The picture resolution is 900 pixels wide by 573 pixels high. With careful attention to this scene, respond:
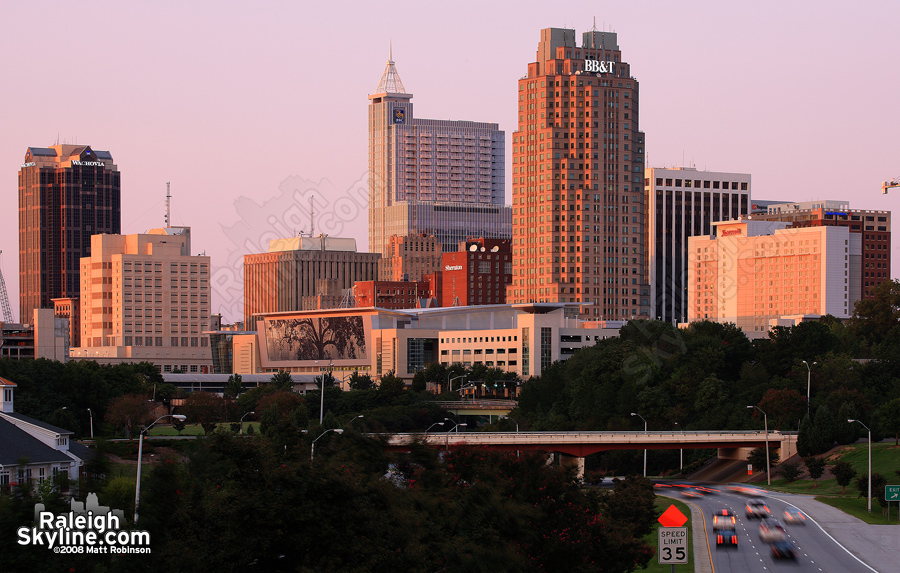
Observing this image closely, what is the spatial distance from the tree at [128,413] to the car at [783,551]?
93610 mm

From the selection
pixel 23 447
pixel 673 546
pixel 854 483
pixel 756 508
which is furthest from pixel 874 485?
pixel 23 447

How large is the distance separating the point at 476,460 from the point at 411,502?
1731 centimetres

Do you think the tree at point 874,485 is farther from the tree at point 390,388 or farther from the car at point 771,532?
the tree at point 390,388

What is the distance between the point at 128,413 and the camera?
146 meters

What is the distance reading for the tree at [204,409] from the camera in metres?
167

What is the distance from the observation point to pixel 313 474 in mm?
28828

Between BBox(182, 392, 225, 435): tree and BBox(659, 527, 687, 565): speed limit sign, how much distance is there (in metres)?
124

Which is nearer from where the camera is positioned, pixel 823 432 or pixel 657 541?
pixel 657 541

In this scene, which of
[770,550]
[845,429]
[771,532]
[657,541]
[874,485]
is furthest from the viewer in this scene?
[845,429]

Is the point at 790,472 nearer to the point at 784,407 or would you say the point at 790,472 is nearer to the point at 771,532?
the point at 784,407

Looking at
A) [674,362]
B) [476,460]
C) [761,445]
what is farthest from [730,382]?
[476,460]

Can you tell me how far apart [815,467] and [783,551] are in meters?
55.5

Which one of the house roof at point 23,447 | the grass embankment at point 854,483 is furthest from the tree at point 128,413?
the grass embankment at point 854,483

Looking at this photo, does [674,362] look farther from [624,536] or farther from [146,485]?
[146,485]
